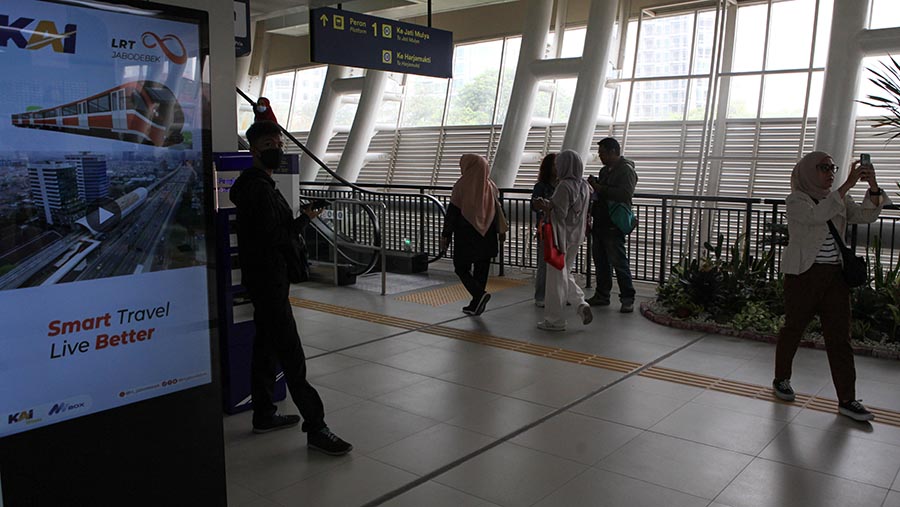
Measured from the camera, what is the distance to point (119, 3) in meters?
2.24

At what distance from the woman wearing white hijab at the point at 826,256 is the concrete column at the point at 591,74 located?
7647 millimetres

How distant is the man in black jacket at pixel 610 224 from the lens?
281 inches

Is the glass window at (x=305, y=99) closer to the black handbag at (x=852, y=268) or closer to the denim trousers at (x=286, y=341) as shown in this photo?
the denim trousers at (x=286, y=341)

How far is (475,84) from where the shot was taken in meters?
17.1

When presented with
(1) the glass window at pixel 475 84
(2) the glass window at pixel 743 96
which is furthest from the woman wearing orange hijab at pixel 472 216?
(1) the glass window at pixel 475 84

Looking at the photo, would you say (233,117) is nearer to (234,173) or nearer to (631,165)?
(234,173)

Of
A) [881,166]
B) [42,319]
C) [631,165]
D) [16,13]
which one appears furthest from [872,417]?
[881,166]

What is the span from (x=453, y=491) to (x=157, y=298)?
1753mm

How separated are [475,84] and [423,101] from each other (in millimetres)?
1553

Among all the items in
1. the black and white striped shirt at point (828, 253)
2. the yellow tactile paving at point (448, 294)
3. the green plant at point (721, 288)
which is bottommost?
the yellow tactile paving at point (448, 294)

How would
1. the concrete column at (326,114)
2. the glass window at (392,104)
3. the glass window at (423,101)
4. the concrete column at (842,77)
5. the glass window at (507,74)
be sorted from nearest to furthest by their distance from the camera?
the concrete column at (842,77), the glass window at (507,74), the concrete column at (326,114), the glass window at (392,104), the glass window at (423,101)

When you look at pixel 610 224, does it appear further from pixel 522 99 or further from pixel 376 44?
pixel 522 99

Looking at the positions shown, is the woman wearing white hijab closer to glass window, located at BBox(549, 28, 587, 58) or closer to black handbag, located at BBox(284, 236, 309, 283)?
black handbag, located at BBox(284, 236, 309, 283)

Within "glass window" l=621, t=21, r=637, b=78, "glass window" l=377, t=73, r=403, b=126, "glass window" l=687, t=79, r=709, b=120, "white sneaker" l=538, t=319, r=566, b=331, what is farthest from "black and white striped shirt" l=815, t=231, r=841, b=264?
"glass window" l=377, t=73, r=403, b=126
